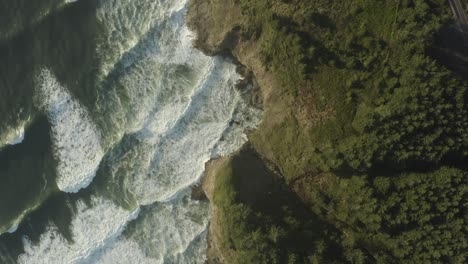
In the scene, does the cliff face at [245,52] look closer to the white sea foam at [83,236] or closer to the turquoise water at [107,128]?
the turquoise water at [107,128]

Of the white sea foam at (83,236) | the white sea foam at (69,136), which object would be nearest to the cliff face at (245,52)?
the white sea foam at (69,136)

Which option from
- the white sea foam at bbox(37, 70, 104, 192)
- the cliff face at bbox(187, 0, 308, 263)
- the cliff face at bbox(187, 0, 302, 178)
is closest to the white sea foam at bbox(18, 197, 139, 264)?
the white sea foam at bbox(37, 70, 104, 192)

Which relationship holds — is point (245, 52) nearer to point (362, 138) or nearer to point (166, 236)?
point (362, 138)

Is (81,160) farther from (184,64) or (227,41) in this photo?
(227,41)

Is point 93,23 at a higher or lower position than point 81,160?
higher

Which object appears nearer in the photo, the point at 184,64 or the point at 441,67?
the point at 441,67

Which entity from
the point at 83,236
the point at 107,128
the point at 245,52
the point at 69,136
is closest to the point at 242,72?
the point at 245,52

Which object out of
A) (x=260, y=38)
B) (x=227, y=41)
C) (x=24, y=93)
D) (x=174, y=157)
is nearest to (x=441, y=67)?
(x=260, y=38)
